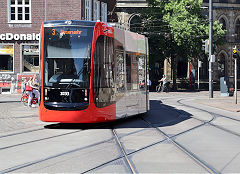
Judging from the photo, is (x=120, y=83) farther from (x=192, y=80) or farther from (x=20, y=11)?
(x=192, y=80)

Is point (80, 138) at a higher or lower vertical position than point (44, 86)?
lower

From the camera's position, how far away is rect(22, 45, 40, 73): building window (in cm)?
3034

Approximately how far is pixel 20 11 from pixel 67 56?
68.9 feet

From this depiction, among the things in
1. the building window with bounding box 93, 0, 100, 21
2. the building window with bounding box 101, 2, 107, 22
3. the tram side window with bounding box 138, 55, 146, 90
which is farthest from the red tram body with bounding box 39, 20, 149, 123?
the building window with bounding box 101, 2, 107, 22

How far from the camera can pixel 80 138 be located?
943 cm

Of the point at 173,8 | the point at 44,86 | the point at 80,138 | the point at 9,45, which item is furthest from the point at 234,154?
the point at 173,8

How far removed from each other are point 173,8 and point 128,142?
31.4 m

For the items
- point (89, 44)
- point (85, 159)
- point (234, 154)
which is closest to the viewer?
point (85, 159)

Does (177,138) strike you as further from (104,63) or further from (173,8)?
(173,8)

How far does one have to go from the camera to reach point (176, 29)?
124ft

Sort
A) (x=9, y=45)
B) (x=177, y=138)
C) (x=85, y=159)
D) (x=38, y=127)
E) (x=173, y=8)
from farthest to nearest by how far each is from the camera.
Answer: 1. (x=173, y=8)
2. (x=9, y=45)
3. (x=38, y=127)
4. (x=177, y=138)
5. (x=85, y=159)

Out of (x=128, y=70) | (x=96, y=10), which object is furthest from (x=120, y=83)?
(x=96, y=10)

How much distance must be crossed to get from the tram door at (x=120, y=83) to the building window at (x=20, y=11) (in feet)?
65.0

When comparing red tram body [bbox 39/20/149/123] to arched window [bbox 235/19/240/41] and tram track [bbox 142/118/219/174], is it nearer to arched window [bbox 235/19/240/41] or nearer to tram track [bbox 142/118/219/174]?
tram track [bbox 142/118/219/174]
